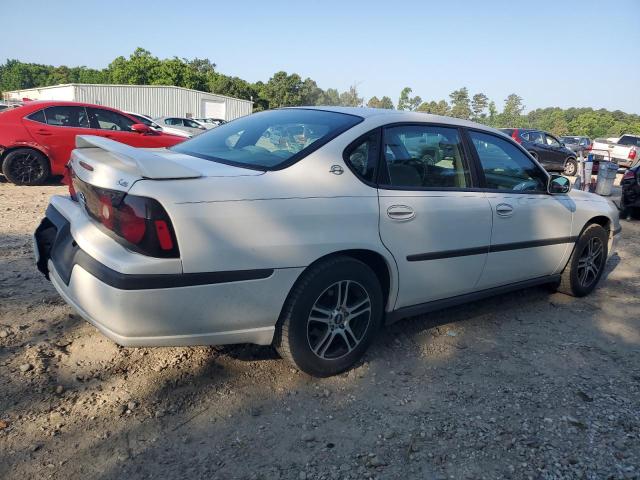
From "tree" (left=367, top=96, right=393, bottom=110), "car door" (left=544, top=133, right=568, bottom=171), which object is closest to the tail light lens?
"car door" (left=544, top=133, right=568, bottom=171)

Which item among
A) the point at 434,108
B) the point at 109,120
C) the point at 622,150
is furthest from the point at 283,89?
the point at 109,120

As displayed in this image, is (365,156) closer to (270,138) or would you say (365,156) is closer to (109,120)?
(270,138)

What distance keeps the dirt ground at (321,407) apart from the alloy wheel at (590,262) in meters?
0.87

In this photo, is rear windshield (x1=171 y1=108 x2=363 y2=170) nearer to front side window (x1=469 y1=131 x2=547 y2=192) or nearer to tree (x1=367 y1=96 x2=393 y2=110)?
front side window (x1=469 y1=131 x2=547 y2=192)

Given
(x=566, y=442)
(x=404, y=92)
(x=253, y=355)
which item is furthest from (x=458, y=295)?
(x=404, y=92)

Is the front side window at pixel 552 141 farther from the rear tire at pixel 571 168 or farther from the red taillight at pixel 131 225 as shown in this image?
the red taillight at pixel 131 225

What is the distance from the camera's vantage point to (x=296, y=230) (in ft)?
8.43

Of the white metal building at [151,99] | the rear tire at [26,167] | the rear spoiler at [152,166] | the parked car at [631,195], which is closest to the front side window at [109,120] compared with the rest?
the rear tire at [26,167]

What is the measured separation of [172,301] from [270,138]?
127 centimetres

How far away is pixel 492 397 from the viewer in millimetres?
2889

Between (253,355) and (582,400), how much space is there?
76.6 inches

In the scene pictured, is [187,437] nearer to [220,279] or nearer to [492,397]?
[220,279]

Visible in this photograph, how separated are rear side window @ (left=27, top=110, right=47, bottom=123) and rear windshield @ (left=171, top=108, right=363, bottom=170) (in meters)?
6.25

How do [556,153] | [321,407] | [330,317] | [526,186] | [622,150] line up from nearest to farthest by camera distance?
1. [321,407]
2. [330,317]
3. [526,186]
4. [556,153]
5. [622,150]
